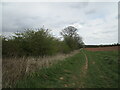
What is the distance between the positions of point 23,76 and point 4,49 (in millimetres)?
2964

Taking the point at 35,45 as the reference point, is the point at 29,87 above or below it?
below

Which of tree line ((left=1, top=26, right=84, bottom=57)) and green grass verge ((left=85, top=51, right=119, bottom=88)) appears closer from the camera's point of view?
green grass verge ((left=85, top=51, right=119, bottom=88))

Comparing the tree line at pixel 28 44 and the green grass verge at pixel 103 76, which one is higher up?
the tree line at pixel 28 44

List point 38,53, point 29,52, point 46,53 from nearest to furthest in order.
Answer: point 29,52, point 38,53, point 46,53

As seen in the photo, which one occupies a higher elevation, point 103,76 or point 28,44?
point 28,44

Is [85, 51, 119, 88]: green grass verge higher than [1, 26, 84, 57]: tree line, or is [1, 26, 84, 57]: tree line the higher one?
[1, 26, 84, 57]: tree line

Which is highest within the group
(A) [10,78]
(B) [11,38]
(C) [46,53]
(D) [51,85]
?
(B) [11,38]

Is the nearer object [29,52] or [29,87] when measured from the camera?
[29,87]

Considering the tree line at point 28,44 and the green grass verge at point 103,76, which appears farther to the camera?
the tree line at point 28,44

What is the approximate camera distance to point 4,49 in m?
6.10

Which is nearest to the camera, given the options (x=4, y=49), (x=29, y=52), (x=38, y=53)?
(x=4, y=49)

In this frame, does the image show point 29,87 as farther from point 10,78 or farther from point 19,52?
point 19,52

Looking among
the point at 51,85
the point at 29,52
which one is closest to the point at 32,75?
the point at 51,85

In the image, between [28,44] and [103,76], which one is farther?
[28,44]
